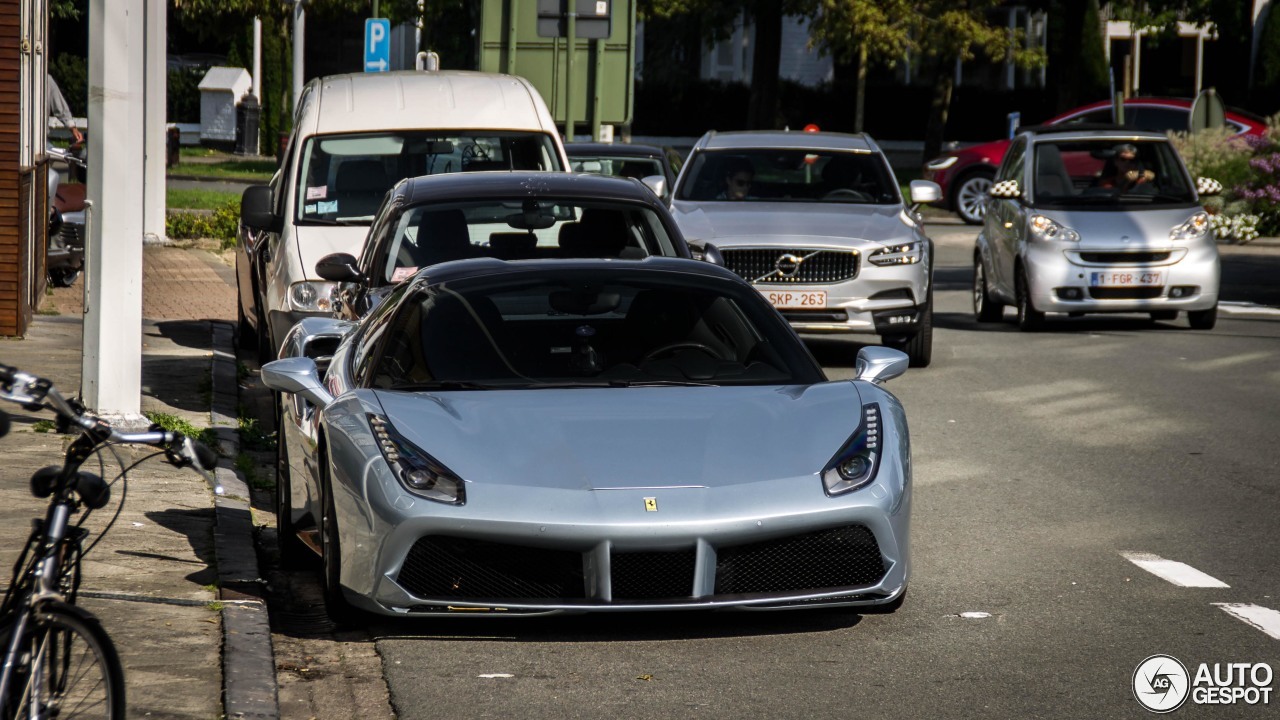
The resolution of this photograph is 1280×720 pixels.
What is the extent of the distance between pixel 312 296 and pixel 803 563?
584cm

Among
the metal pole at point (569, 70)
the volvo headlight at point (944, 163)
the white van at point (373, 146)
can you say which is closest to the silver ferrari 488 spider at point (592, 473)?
the white van at point (373, 146)

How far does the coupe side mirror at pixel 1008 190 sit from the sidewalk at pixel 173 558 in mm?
7820

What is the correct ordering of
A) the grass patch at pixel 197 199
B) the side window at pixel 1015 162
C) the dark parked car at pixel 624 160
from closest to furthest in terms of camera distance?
the side window at pixel 1015 162 → the dark parked car at pixel 624 160 → the grass patch at pixel 197 199

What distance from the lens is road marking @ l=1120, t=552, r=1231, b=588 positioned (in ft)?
24.3

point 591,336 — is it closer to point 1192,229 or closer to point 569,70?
point 1192,229

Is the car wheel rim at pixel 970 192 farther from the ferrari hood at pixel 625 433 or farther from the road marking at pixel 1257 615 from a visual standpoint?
the ferrari hood at pixel 625 433

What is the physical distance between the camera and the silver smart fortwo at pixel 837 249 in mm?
14617

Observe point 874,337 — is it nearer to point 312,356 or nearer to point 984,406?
point 984,406

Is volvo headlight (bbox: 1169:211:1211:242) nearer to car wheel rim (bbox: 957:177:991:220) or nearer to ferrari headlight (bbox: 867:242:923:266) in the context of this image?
ferrari headlight (bbox: 867:242:923:266)

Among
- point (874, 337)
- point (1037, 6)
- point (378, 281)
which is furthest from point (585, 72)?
point (1037, 6)

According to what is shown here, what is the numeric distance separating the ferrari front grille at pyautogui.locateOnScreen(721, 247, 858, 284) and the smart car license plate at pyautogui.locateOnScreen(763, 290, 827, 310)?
115 millimetres

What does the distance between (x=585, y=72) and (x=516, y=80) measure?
9911mm

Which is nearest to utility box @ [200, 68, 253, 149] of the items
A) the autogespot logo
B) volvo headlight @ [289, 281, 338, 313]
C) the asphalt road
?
volvo headlight @ [289, 281, 338, 313]

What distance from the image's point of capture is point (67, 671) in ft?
13.5
